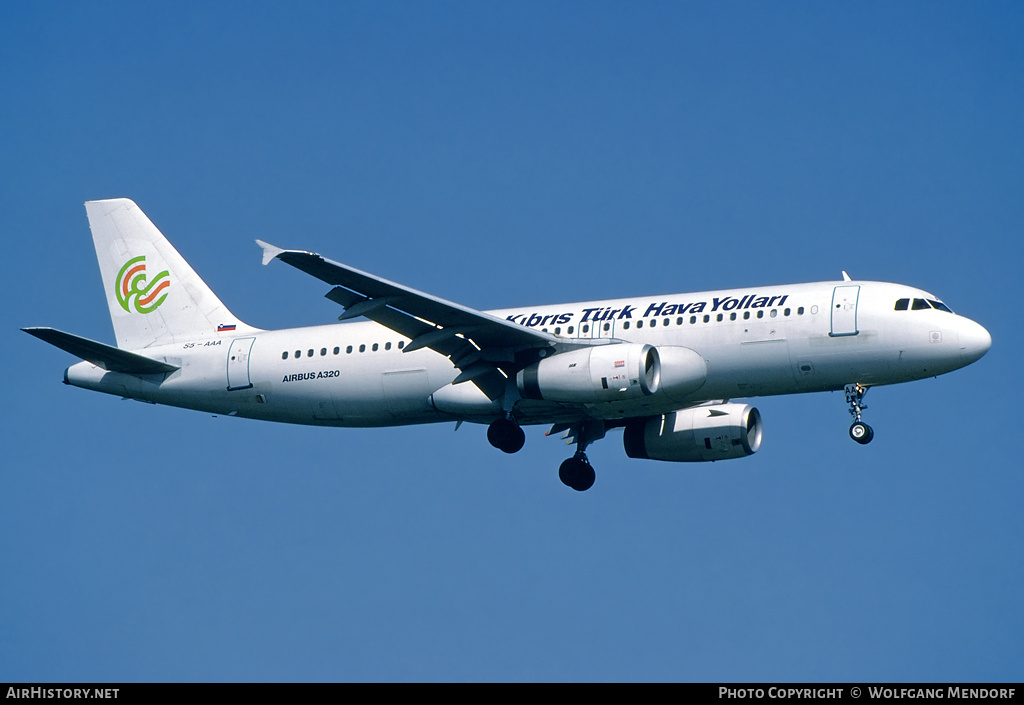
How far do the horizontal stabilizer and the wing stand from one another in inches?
341

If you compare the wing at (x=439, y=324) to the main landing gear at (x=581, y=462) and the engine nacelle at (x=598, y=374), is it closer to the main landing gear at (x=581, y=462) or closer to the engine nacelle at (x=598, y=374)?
the engine nacelle at (x=598, y=374)

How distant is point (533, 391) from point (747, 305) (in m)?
6.17

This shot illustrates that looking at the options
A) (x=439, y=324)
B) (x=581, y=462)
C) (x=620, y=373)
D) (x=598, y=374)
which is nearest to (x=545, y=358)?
(x=598, y=374)

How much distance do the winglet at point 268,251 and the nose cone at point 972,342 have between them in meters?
17.6

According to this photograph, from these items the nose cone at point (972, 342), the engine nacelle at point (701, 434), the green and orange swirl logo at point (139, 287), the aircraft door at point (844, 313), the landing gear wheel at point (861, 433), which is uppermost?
the green and orange swirl logo at point (139, 287)

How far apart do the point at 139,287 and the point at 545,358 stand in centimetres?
1514

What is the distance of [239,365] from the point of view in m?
42.8

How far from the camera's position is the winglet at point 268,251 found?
33531mm

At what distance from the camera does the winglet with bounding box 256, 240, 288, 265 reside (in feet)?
110

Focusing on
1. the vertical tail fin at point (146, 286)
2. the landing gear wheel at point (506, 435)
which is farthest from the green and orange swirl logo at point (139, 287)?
the landing gear wheel at point (506, 435)

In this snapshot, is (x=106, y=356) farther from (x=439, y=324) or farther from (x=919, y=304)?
(x=919, y=304)

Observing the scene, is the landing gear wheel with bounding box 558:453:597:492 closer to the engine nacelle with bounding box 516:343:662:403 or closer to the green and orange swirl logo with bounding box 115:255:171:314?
the engine nacelle with bounding box 516:343:662:403

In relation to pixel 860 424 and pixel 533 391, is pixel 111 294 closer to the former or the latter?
pixel 533 391
